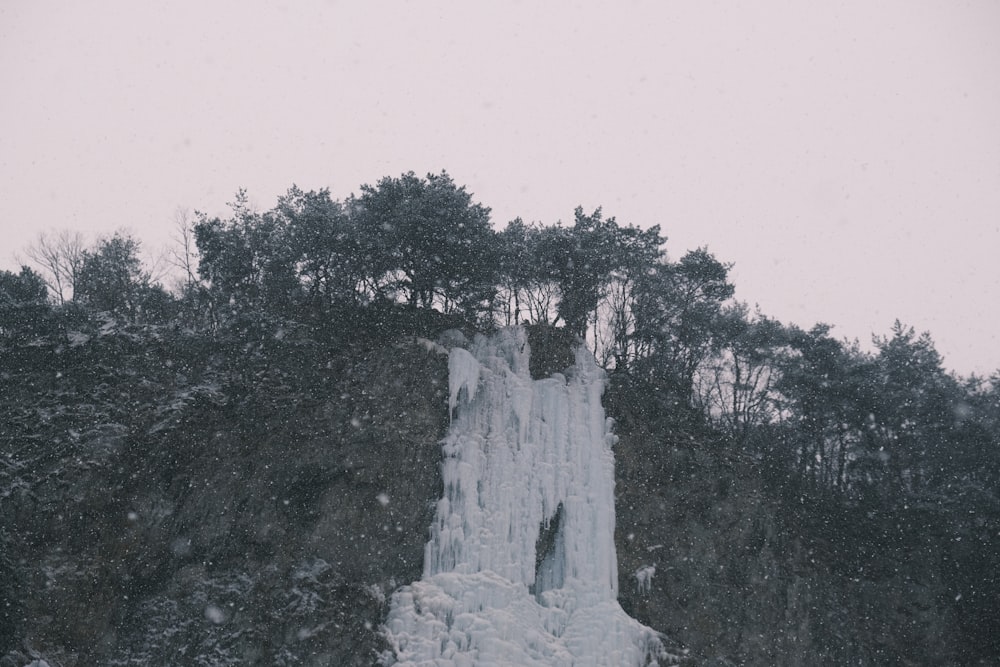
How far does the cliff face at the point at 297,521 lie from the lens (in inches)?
484

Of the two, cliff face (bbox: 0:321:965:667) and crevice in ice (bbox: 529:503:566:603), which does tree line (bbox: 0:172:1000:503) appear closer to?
cliff face (bbox: 0:321:965:667)

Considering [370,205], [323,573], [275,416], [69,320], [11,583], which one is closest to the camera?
[11,583]

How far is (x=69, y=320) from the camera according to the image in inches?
650

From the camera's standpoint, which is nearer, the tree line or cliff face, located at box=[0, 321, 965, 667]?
cliff face, located at box=[0, 321, 965, 667]

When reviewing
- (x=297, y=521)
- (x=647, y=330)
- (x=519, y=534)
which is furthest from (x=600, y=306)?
(x=297, y=521)

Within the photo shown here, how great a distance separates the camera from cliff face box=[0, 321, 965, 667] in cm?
1230

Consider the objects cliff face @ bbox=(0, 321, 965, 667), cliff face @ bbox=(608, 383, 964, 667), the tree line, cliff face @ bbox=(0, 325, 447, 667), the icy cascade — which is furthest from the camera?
the tree line

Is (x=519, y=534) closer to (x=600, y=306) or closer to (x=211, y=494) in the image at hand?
(x=211, y=494)

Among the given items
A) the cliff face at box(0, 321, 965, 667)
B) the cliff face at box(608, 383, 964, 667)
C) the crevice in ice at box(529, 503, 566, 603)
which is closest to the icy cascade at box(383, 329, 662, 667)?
the crevice in ice at box(529, 503, 566, 603)

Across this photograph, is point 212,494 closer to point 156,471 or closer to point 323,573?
point 156,471

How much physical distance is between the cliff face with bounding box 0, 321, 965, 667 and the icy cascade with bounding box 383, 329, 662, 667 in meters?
0.55

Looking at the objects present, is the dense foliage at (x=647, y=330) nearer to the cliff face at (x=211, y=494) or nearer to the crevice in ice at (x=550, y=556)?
the cliff face at (x=211, y=494)

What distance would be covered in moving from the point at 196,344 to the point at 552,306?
11.7 m

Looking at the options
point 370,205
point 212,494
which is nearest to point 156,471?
point 212,494
